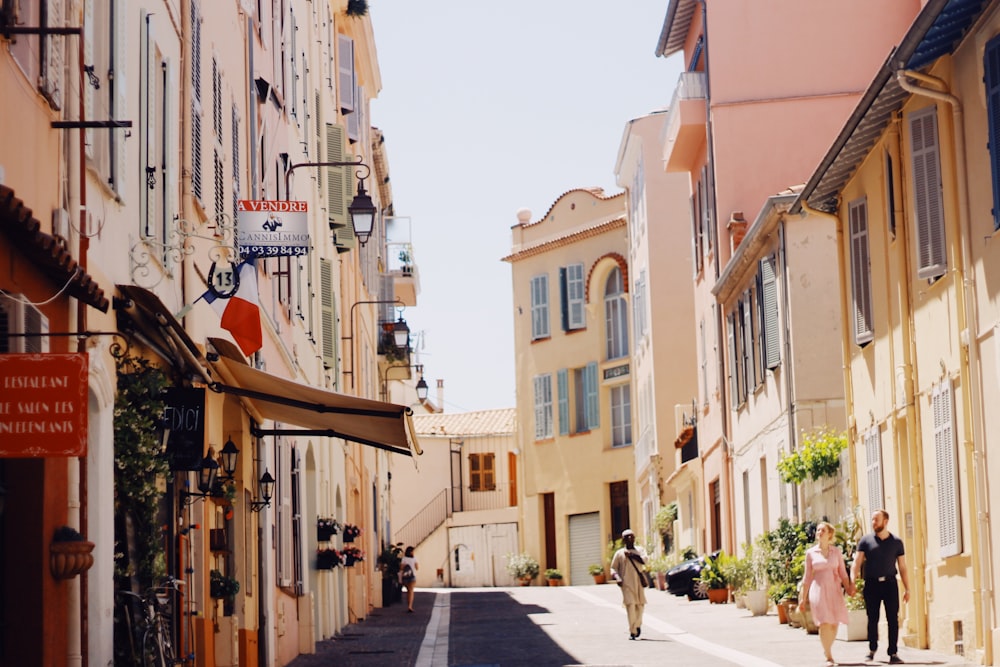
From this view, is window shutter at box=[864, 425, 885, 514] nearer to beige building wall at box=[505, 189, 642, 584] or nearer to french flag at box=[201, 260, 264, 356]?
french flag at box=[201, 260, 264, 356]

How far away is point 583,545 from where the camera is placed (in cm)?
5350

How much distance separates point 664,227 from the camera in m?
45.9

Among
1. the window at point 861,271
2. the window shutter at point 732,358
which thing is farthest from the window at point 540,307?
the window at point 861,271

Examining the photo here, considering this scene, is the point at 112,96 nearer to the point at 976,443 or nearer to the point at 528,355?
the point at 976,443

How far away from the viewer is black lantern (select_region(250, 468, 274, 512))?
17859 mm

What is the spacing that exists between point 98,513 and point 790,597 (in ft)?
45.3

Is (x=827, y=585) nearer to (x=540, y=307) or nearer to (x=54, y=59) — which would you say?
(x=54, y=59)

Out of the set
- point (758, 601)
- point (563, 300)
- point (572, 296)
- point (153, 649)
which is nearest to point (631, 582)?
point (758, 601)

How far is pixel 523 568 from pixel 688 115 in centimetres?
2464

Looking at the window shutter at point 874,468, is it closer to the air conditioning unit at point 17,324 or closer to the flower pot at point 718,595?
the flower pot at point 718,595

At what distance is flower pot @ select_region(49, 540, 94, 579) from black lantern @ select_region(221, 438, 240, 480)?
19.3ft

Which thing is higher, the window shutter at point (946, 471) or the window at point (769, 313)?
the window at point (769, 313)

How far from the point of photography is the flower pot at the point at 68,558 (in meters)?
9.31

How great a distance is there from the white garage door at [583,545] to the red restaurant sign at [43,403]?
45675 millimetres
